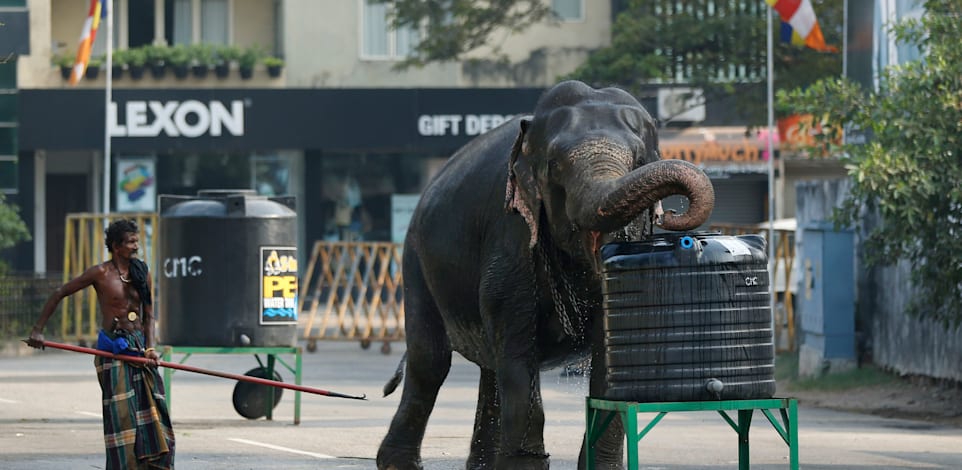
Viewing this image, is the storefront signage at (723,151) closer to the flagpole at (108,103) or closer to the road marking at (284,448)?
the flagpole at (108,103)

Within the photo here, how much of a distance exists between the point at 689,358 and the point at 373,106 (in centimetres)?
2910

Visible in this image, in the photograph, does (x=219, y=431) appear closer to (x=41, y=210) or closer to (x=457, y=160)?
(x=457, y=160)

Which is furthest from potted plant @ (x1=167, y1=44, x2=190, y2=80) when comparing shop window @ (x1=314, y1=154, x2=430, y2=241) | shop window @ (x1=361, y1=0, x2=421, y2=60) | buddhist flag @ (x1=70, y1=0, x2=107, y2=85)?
buddhist flag @ (x1=70, y1=0, x2=107, y2=85)

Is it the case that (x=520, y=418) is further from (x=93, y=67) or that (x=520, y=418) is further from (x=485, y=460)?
(x=93, y=67)

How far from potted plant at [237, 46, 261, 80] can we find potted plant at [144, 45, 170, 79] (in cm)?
141

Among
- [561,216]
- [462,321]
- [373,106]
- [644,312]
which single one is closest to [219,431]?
[462,321]

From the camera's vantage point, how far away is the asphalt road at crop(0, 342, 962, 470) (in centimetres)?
1241

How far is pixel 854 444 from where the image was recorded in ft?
45.5

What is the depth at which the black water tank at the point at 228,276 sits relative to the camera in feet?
50.2

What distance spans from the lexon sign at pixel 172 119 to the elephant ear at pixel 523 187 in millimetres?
27454

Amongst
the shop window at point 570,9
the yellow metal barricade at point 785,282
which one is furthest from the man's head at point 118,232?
the shop window at point 570,9

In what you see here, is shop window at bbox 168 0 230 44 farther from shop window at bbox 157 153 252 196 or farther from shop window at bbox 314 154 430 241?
shop window at bbox 314 154 430 241

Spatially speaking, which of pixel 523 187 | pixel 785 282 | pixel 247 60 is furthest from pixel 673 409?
pixel 247 60

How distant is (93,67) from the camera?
35.8 m
